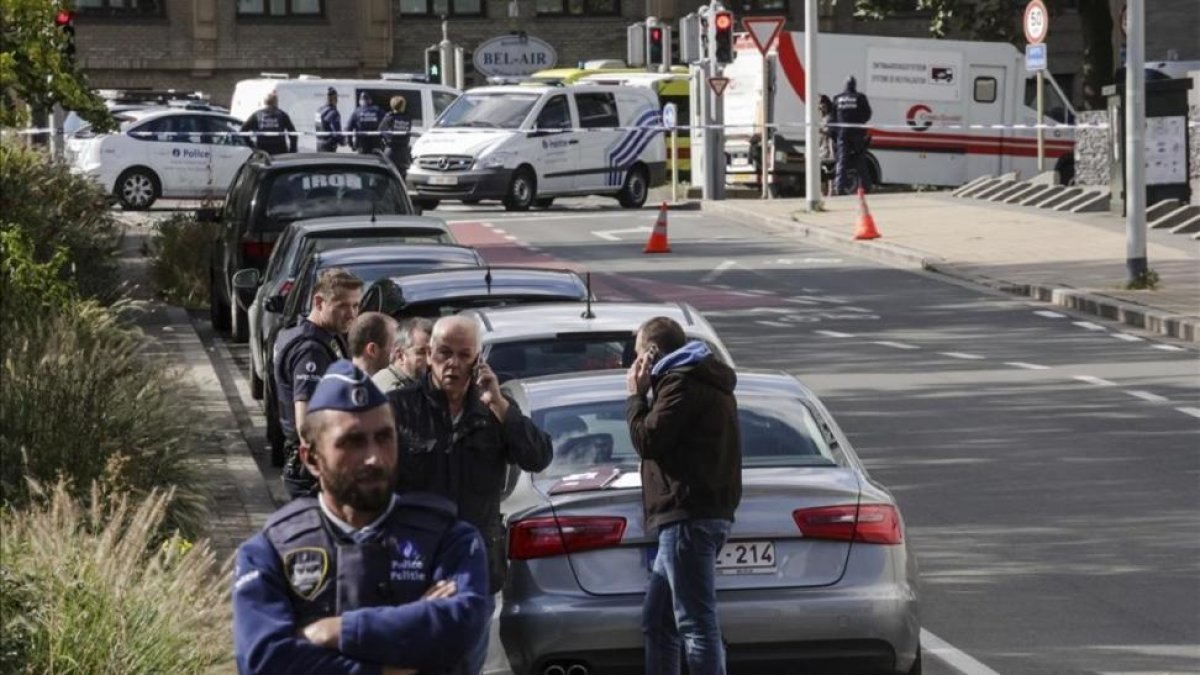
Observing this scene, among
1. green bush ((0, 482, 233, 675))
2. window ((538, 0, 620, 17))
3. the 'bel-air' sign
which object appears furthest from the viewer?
window ((538, 0, 620, 17))

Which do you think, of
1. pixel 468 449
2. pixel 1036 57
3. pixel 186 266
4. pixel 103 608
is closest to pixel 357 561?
pixel 468 449

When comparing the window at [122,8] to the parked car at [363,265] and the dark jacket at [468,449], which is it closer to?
the parked car at [363,265]

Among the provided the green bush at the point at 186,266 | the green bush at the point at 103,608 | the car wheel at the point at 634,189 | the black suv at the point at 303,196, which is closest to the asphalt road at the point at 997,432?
the black suv at the point at 303,196

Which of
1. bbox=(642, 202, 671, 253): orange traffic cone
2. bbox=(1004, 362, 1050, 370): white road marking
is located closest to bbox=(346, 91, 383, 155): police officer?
bbox=(642, 202, 671, 253): orange traffic cone

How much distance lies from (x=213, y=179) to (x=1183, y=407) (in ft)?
82.9

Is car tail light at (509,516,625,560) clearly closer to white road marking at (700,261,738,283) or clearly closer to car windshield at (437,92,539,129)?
white road marking at (700,261,738,283)

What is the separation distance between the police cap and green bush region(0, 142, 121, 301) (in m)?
12.2

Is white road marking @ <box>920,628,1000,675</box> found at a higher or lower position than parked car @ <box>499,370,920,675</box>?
lower

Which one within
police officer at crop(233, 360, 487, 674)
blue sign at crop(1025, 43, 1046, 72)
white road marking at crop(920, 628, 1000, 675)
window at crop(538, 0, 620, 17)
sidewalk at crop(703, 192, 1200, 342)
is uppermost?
window at crop(538, 0, 620, 17)

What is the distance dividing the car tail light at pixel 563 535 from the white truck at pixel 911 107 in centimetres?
3385

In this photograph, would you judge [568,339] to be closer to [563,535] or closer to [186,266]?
[563,535]

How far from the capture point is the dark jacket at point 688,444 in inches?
306

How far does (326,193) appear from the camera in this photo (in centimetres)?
2062

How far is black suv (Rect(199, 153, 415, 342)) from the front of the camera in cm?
2039
